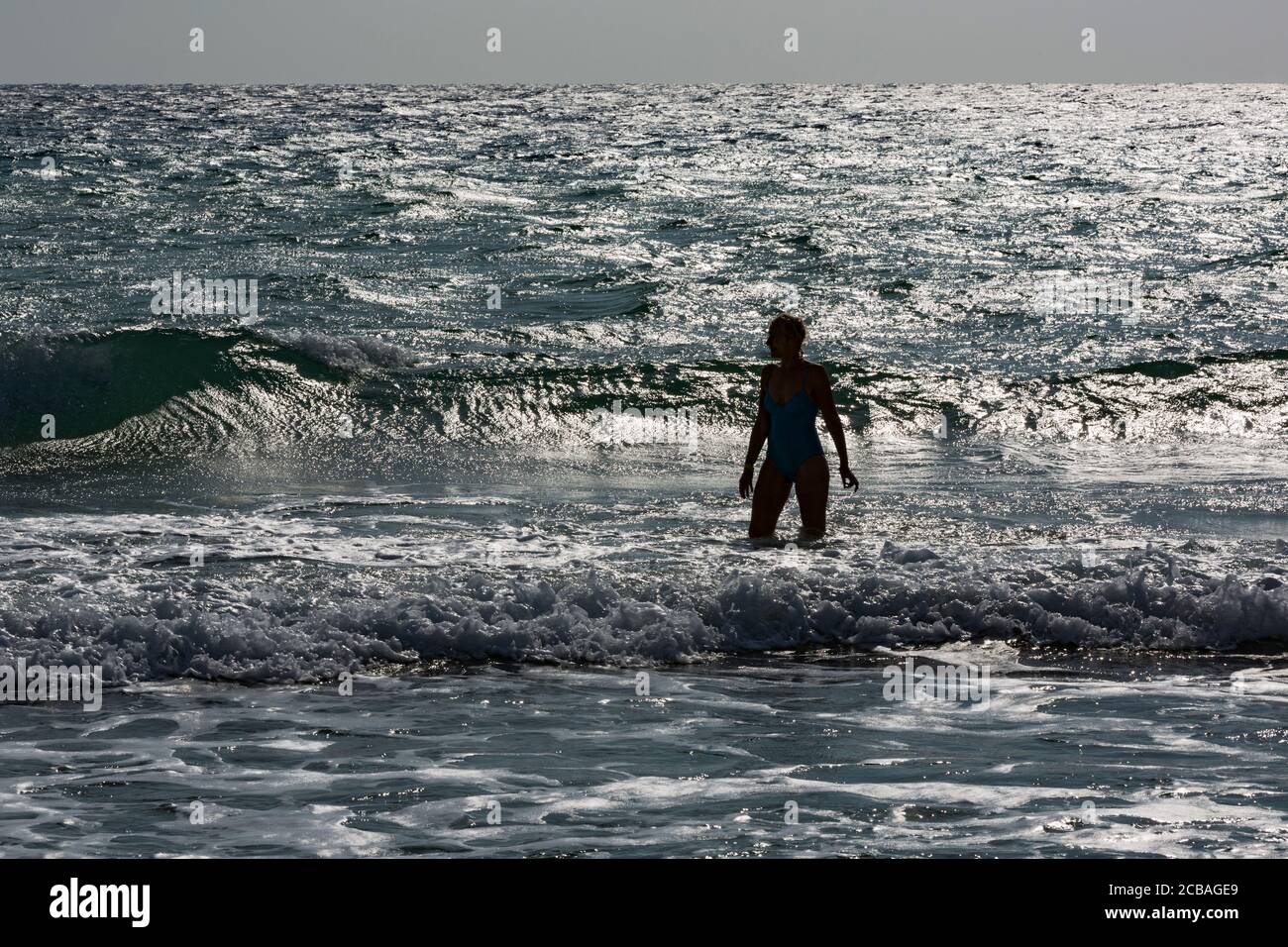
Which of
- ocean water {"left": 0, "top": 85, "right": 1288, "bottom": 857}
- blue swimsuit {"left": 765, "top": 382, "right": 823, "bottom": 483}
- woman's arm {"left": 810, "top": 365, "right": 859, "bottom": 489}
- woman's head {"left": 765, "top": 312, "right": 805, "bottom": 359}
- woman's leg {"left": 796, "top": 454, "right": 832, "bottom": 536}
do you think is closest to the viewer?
ocean water {"left": 0, "top": 85, "right": 1288, "bottom": 857}

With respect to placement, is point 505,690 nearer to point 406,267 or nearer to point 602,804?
point 602,804

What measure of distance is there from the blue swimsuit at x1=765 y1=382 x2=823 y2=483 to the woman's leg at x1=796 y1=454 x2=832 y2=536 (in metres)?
0.05

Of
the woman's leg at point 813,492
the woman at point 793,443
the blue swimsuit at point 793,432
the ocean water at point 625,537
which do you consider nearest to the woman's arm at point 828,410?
the woman at point 793,443

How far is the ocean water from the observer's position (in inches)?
216

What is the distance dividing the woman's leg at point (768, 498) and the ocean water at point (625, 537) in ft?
1.21

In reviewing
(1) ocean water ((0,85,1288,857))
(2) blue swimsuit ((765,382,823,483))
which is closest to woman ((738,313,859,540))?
(2) blue swimsuit ((765,382,823,483))

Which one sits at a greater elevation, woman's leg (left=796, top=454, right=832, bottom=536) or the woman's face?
the woman's face

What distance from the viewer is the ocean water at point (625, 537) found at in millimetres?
5496

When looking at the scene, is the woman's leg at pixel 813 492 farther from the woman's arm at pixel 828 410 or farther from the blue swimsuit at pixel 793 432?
the woman's arm at pixel 828 410

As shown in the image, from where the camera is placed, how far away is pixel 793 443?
9.32 metres

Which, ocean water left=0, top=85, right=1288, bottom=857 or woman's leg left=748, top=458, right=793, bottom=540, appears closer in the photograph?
ocean water left=0, top=85, right=1288, bottom=857

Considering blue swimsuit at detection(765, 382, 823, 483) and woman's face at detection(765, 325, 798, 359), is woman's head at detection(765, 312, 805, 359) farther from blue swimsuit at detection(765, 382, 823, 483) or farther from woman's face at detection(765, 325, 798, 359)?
blue swimsuit at detection(765, 382, 823, 483)

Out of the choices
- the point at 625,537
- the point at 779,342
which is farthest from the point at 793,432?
the point at 625,537

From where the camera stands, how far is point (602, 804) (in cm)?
538
